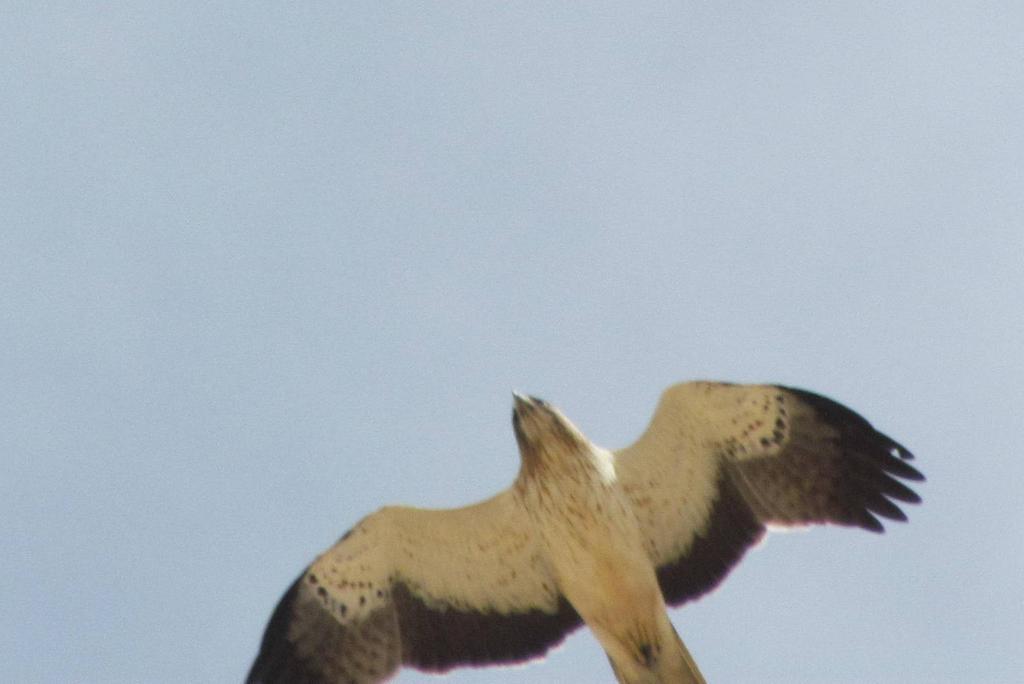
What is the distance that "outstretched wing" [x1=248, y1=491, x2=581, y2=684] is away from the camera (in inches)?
447

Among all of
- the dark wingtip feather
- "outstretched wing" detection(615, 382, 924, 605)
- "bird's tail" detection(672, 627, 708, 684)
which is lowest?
"bird's tail" detection(672, 627, 708, 684)

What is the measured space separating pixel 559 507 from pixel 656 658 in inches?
45.5

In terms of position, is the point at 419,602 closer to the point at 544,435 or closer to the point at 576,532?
the point at 576,532

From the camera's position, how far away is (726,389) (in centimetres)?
1136

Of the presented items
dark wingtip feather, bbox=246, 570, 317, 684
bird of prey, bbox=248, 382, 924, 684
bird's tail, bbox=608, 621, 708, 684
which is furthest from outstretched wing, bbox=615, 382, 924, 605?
dark wingtip feather, bbox=246, 570, 317, 684

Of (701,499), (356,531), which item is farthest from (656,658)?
(356,531)

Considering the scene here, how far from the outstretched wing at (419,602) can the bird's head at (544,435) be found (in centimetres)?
45

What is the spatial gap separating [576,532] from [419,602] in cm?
144

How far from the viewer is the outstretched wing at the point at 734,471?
11266 mm

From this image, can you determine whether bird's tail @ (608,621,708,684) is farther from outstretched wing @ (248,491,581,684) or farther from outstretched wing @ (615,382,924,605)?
outstretched wing @ (248,491,581,684)

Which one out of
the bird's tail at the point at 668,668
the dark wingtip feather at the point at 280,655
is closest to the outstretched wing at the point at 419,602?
the dark wingtip feather at the point at 280,655

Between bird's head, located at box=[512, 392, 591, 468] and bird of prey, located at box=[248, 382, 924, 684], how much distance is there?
0.03 feet

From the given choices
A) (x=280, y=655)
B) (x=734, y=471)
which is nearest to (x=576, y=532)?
(x=734, y=471)

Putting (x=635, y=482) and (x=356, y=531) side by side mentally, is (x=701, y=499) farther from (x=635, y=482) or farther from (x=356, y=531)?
(x=356, y=531)
